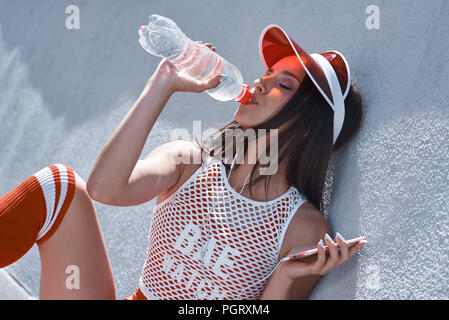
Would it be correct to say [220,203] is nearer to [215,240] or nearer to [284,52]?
[215,240]

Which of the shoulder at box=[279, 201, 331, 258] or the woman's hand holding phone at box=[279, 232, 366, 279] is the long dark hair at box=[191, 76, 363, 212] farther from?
the woman's hand holding phone at box=[279, 232, 366, 279]

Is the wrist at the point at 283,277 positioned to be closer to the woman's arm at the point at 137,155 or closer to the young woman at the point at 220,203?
the young woman at the point at 220,203

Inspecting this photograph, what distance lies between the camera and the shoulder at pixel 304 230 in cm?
119

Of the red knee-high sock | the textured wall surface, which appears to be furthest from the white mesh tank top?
the red knee-high sock

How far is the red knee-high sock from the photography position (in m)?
1.22

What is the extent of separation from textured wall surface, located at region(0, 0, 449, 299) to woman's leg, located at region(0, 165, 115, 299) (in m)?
0.50

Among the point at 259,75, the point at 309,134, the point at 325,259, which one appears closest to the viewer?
the point at 325,259

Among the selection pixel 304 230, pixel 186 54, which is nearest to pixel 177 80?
pixel 186 54

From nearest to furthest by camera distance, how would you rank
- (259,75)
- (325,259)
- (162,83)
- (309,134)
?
(325,259) → (162,83) → (309,134) → (259,75)

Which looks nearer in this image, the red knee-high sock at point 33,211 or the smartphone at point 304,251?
the smartphone at point 304,251

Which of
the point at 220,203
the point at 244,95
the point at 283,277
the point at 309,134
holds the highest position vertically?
the point at 244,95

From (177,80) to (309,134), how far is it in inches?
13.6

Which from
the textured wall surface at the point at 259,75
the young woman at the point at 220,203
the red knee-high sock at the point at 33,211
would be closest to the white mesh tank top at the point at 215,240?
the young woman at the point at 220,203

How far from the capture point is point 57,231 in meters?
1.27
